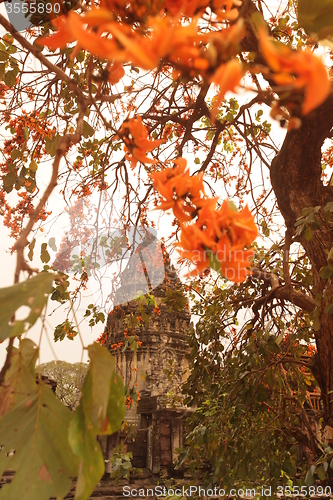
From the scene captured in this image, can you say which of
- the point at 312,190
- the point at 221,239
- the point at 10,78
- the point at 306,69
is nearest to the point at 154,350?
the point at 312,190

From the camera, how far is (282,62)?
10.9 inches

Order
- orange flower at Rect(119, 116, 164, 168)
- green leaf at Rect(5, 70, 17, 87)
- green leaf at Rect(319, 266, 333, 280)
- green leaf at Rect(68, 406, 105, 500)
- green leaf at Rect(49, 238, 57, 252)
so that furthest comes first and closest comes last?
green leaf at Rect(49, 238, 57, 252), green leaf at Rect(5, 70, 17, 87), green leaf at Rect(319, 266, 333, 280), orange flower at Rect(119, 116, 164, 168), green leaf at Rect(68, 406, 105, 500)

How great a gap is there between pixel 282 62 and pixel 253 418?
292cm

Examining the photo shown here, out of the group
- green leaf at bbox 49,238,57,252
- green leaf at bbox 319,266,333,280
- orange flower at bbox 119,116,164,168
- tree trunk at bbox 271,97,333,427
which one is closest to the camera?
orange flower at bbox 119,116,164,168

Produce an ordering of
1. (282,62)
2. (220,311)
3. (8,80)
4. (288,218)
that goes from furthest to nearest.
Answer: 1. (220,311)
2. (288,218)
3. (8,80)
4. (282,62)

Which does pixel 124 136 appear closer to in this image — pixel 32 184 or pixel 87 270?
pixel 32 184

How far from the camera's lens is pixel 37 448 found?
0.51m

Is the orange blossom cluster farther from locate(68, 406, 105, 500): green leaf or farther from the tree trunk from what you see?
the tree trunk

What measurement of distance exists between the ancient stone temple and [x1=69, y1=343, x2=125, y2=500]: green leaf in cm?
43

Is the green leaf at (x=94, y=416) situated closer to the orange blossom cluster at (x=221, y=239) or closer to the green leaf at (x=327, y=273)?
the orange blossom cluster at (x=221, y=239)

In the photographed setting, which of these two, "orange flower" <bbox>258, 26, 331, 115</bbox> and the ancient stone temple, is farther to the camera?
the ancient stone temple

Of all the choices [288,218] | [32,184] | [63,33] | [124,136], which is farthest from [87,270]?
[63,33]

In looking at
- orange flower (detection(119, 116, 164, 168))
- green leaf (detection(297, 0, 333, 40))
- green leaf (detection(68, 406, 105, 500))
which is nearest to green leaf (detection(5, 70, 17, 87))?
orange flower (detection(119, 116, 164, 168))

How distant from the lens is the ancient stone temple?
2609 mm
